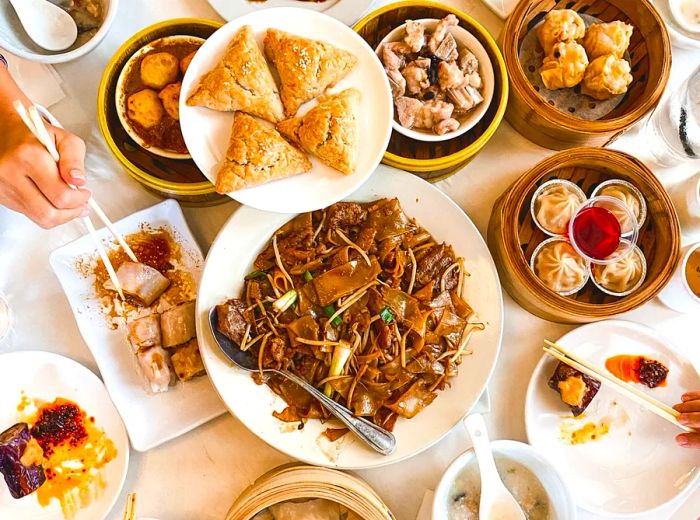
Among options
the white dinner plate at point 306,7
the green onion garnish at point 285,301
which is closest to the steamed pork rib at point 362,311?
the green onion garnish at point 285,301

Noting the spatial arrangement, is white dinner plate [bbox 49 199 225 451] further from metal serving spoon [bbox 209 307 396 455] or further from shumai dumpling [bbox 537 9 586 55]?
shumai dumpling [bbox 537 9 586 55]

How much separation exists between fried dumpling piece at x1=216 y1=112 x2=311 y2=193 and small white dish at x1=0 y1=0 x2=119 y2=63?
686 mm

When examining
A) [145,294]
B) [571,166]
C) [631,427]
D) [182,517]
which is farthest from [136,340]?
[631,427]

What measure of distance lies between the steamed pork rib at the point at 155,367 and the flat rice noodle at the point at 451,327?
3.48 feet

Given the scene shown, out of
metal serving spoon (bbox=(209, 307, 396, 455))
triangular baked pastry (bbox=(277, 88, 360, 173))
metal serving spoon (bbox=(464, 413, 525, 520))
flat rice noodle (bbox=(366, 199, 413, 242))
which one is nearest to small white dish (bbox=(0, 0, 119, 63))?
triangular baked pastry (bbox=(277, 88, 360, 173))

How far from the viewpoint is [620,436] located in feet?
8.73

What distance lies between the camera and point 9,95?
223 cm

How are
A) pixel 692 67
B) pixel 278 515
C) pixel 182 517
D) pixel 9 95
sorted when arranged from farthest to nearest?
pixel 692 67, pixel 182 517, pixel 278 515, pixel 9 95

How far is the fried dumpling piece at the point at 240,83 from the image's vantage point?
218 cm

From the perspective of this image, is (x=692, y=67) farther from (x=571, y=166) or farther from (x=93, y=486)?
(x=93, y=486)

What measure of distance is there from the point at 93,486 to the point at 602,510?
2055 millimetres

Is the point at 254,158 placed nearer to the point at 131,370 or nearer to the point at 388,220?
the point at 388,220

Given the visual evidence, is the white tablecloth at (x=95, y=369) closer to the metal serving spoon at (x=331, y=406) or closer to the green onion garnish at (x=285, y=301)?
the metal serving spoon at (x=331, y=406)

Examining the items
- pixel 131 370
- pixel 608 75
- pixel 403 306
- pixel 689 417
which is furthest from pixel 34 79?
pixel 689 417
